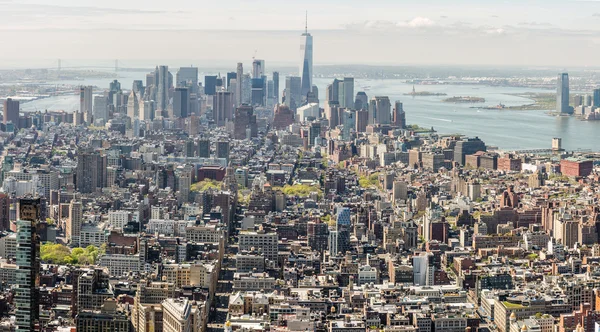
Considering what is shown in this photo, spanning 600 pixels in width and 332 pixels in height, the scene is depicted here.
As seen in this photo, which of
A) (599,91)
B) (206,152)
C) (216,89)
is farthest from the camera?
Result: (599,91)

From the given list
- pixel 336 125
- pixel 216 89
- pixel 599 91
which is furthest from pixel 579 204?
pixel 599 91

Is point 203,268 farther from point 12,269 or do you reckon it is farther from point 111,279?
point 12,269

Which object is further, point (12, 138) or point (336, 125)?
point (336, 125)

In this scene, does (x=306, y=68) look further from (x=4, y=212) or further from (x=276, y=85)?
(x=4, y=212)

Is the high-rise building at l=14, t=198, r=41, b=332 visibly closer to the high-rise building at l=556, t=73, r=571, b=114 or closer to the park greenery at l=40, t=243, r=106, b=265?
the park greenery at l=40, t=243, r=106, b=265

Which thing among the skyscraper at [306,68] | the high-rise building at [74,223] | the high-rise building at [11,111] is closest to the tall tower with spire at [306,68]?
the skyscraper at [306,68]

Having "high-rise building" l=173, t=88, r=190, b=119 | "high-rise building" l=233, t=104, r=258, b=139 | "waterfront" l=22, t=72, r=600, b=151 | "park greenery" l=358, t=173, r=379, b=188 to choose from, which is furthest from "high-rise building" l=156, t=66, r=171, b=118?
"park greenery" l=358, t=173, r=379, b=188

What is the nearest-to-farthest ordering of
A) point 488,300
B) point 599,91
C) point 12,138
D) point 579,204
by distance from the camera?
point 488,300 < point 579,204 < point 12,138 < point 599,91
